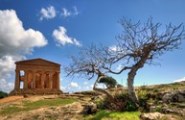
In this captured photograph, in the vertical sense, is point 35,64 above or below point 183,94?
above

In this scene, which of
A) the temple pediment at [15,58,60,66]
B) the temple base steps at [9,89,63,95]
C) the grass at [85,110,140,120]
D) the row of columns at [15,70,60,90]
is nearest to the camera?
the grass at [85,110,140,120]

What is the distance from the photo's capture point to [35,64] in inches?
2116

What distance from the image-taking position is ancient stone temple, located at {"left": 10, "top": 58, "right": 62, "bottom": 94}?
52156 millimetres

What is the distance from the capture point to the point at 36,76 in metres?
57.5

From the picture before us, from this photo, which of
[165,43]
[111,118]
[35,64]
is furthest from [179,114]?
[35,64]

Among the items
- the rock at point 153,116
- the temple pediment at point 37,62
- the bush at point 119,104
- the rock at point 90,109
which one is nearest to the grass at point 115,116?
the rock at point 153,116

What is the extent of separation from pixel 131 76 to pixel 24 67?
37.4m

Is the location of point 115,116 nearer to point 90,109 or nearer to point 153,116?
point 153,116

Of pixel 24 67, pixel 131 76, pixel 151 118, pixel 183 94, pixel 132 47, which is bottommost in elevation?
pixel 151 118

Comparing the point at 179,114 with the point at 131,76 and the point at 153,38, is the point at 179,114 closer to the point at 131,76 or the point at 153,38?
the point at 131,76

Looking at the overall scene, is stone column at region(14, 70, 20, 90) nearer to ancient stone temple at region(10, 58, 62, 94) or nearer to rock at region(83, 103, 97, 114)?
ancient stone temple at region(10, 58, 62, 94)

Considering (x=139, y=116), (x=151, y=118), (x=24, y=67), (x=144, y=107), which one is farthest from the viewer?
(x=24, y=67)

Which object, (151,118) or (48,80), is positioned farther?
(48,80)

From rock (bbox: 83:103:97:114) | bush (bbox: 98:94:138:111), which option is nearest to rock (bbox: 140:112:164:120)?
bush (bbox: 98:94:138:111)
